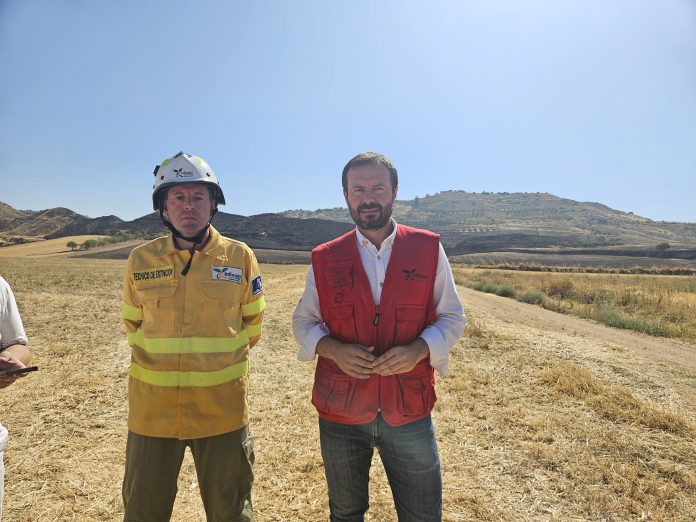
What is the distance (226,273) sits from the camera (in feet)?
8.41

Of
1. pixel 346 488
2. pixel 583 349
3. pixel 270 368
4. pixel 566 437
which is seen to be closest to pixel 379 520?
pixel 346 488

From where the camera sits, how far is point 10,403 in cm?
567

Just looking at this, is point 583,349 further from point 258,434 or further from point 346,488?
point 346,488

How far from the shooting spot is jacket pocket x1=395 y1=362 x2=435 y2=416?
7.31ft

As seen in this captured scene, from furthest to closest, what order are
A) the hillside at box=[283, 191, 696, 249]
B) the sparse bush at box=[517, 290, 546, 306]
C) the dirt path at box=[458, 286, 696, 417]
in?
the hillside at box=[283, 191, 696, 249], the sparse bush at box=[517, 290, 546, 306], the dirt path at box=[458, 286, 696, 417]

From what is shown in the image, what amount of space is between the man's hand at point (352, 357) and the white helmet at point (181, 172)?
1.34 metres

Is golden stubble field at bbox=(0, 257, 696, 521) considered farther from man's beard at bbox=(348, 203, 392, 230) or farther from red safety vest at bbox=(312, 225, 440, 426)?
man's beard at bbox=(348, 203, 392, 230)

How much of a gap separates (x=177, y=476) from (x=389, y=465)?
4.06 feet

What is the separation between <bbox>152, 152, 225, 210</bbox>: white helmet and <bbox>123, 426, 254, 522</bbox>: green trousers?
1.54m

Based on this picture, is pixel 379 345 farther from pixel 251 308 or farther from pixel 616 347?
pixel 616 347

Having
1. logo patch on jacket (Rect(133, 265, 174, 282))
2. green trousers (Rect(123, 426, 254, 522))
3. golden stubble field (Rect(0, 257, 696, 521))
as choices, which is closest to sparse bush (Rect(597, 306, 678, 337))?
golden stubble field (Rect(0, 257, 696, 521))

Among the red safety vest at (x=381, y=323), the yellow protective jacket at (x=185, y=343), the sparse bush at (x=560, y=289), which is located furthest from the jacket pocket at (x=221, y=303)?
the sparse bush at (x=560, y=289)

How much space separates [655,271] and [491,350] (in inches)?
1441

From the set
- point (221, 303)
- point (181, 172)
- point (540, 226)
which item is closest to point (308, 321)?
point (221, 303)
